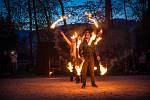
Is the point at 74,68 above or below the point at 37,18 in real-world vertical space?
below

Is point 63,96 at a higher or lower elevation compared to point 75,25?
lower

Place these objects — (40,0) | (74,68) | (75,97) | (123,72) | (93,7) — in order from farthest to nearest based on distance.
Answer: (40,0) < (93,7) < (123,72) < (74,68) < (75,97)

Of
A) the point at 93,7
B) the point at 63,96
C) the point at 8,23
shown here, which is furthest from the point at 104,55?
the point at 63,96

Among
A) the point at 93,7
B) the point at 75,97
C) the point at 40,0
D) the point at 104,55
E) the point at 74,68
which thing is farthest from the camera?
the point at 40,0

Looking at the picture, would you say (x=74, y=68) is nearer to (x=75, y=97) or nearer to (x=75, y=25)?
(x=75, y=97)

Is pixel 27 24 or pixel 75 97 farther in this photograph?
pixel 27 24

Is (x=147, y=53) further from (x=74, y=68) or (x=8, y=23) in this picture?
(x=8, y=23)

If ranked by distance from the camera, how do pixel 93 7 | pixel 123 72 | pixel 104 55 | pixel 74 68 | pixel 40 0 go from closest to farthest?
pixel 74 68 → pixel 123 72 → pixel 104 55 → pixel 93 7 → pixel 40 0

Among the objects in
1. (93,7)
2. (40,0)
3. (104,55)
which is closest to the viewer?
(104,55)

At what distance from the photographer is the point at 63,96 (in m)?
18.4

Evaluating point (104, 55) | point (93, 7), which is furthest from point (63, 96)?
point (93, 7)

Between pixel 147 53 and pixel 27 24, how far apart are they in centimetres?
1539

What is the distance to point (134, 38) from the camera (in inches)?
1805

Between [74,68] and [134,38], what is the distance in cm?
2042
